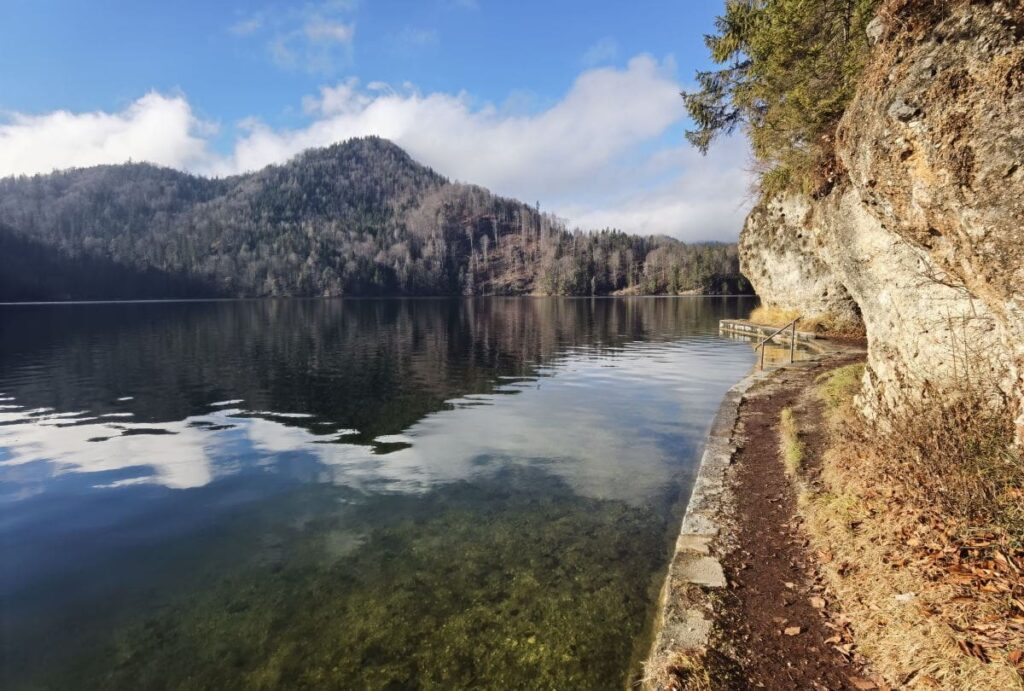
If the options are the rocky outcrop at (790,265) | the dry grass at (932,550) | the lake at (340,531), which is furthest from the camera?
the rocky outcrop at (790,265)

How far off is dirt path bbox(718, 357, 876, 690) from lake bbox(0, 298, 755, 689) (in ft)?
4.74

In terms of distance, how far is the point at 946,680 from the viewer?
16.3 feet

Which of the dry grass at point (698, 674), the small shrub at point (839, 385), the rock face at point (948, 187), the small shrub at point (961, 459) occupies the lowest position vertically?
the dry grass at point (698, 674)

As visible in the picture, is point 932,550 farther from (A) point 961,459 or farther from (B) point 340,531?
(B) point 340,531

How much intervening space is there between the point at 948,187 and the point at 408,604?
10229 millimetres

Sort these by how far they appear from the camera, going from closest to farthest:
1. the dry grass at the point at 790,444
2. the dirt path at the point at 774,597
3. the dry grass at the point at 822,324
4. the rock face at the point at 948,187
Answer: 1. the dirt path at the point at 774,597
2. the rock face at the point at 948,187
3. the dry grass at the point at 790,444
4. the dry grass at the point at 822,324

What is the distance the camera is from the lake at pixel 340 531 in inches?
289

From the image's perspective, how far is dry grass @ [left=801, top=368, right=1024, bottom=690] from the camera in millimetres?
5191

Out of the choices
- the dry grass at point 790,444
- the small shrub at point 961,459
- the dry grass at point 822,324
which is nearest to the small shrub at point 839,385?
the dry grass at point 790,444

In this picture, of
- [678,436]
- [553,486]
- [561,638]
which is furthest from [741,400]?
[561,638]

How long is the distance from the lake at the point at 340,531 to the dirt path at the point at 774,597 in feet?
4.74

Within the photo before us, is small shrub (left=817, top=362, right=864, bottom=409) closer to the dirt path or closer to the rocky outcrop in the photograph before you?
the dirt path

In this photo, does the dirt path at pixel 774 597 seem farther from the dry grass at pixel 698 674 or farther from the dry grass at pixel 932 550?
the dry grass at pixel 932 550

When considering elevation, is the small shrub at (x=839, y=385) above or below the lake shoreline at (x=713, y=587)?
above
